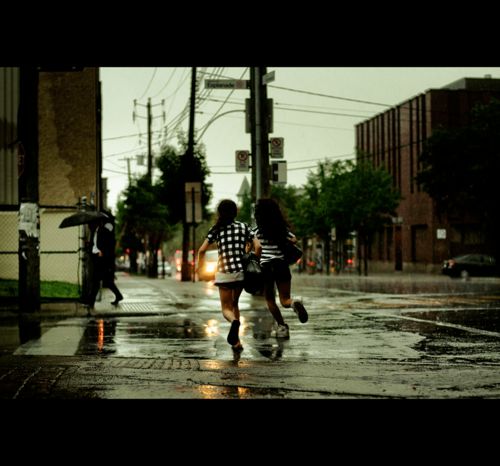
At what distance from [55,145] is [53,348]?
16676mm

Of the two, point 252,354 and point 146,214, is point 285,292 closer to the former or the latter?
point 252,354

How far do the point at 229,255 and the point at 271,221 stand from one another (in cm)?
141

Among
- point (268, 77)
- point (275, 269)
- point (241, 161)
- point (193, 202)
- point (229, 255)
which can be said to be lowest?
point (275, 269)

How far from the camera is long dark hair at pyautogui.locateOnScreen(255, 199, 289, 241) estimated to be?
10797 mm

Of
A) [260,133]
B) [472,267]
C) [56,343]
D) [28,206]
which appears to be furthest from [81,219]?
[472,267]

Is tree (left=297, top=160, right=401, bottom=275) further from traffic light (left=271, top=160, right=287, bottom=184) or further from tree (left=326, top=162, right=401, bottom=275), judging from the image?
traffic light (left=271, top=160, right=287, bottom=184)

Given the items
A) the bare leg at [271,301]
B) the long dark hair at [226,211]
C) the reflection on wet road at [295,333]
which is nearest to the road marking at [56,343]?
the reflection on wet road at [295,333]

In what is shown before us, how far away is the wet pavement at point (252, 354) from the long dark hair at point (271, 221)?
136 cm

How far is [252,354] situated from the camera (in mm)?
9445

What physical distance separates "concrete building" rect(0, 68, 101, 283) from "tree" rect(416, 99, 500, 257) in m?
22.6

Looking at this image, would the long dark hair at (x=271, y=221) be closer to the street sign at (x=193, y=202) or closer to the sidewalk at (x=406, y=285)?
the sidewalk at (x=406, y=285)

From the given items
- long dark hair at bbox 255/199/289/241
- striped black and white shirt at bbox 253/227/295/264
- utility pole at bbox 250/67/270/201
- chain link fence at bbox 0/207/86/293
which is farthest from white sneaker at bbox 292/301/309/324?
chain link fence at bbox 0/207/86/293
